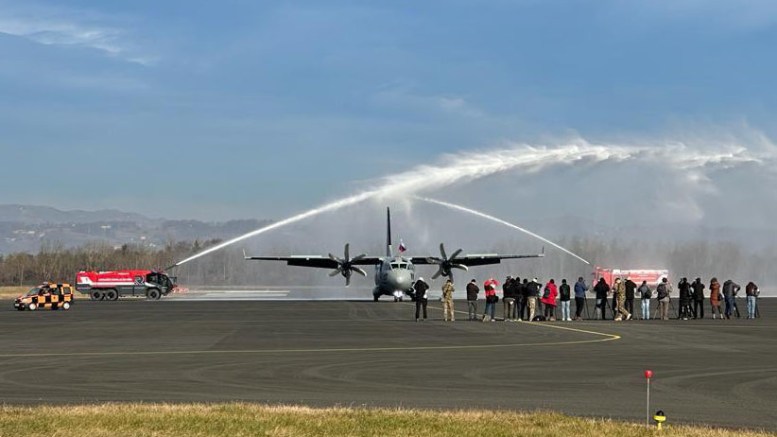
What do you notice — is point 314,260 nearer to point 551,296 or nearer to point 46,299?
point 46,299

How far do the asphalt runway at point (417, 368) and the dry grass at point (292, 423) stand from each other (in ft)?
3.98

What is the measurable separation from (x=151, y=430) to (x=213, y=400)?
3.29 meters

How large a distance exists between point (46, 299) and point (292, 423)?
5365 centimetres

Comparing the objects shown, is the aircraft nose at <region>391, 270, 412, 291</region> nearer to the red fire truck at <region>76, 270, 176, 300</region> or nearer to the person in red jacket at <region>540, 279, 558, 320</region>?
the person in red jacket at <region>540, 279, 558, 320</region>

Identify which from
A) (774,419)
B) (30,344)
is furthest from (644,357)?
(30,344)

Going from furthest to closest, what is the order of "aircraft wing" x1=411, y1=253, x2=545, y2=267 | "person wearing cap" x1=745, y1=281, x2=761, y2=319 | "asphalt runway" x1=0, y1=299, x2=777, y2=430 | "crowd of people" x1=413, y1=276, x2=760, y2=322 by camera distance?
"aircraft wing" x1=411, y1=253, x2=545, y2=267 < "person wearing cap" x1=745, y1=281, x2=761, y2=319 < "crowd of people" x1=413, y1=276, x2=760, y2=322 < "asphalt runway" x1=0, y1=299, x2=777, y2=430

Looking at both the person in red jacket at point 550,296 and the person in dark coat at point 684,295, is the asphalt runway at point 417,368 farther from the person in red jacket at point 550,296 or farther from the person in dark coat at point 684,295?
the person in dark coat at point 684,295

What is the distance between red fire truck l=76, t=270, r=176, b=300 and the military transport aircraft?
1943 cm

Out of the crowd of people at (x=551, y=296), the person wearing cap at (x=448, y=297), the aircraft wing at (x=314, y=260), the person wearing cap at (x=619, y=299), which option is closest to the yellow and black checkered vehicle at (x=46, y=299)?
the aircraft wing at (x=314, y=260)

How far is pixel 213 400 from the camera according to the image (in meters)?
16.4

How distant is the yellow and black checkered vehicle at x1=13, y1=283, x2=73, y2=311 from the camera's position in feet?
205

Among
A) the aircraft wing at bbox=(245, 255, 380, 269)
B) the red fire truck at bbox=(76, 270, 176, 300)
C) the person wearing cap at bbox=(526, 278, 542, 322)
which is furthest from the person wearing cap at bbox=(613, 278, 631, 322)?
the red fire truck at bbox=(76, 270, 176, 300)

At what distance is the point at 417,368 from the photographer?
21797 mm

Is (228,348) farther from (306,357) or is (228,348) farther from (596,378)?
(596,378)
